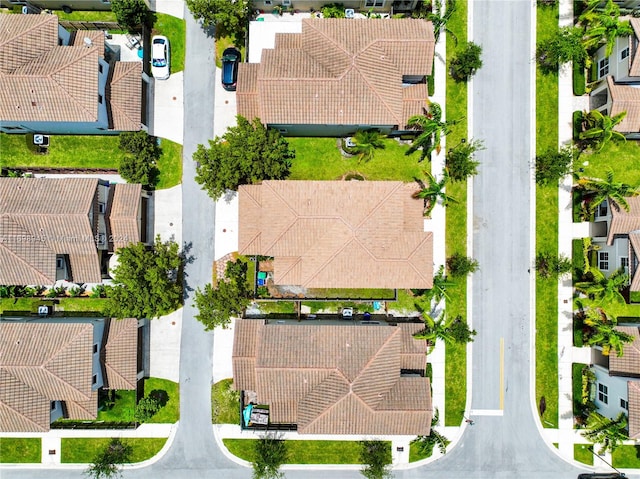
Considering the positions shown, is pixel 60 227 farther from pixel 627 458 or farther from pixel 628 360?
pixel 627 458

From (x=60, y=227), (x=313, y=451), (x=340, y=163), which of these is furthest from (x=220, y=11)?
(x=313, y=451)

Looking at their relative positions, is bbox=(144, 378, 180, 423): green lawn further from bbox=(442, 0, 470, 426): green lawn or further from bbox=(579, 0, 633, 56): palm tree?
bbox=(579, 0, 633, 56): palm tree

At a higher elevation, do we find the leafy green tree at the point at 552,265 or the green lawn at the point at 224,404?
the leafy green tree at the point at 552,265

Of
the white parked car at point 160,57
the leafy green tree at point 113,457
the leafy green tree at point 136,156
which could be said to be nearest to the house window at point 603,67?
the white parked car at point 160,57

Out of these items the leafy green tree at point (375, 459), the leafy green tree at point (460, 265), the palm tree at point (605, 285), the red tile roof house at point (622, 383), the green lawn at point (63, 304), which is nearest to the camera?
the red tile roof house at point (622, 383)

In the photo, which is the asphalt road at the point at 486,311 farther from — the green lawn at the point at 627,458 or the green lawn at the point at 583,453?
the green lawn at the point at 627,458

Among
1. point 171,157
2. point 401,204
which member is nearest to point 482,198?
point 401,204

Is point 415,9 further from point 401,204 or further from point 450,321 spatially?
point 450,321

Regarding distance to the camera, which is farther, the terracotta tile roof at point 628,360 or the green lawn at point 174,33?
the green lawn at point 174,33
